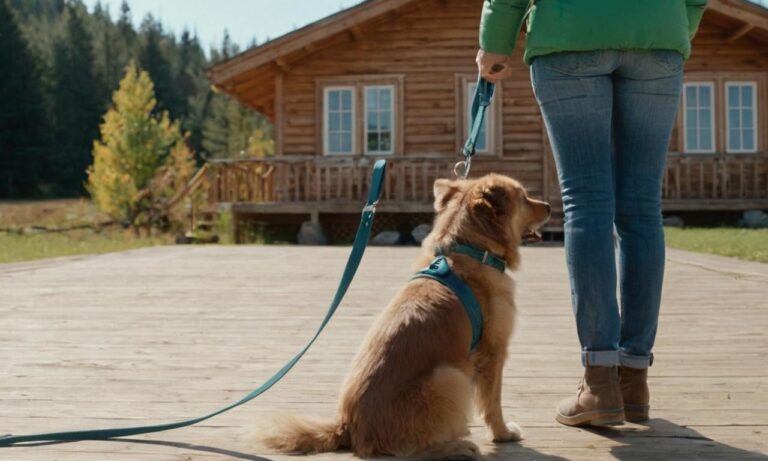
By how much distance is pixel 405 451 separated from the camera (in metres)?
2.19

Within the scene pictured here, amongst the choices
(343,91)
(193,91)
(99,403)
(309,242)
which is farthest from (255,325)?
(193,91)

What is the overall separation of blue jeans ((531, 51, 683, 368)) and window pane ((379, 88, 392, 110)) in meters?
14.4

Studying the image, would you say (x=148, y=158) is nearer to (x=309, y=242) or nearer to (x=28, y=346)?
(x=309, y=242)

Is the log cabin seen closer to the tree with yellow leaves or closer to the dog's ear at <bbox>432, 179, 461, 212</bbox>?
the dog's ear at <bbox>432, 179, 461, 212</bbox>

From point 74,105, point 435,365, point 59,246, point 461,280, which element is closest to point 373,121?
point 59,246

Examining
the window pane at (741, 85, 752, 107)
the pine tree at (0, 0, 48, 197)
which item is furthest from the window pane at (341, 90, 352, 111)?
the pine tree at (0, 0, 48, 197)

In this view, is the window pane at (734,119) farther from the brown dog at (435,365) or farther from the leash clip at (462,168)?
the brown dog at (435,365)

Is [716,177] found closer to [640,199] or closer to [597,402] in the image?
[640,199]

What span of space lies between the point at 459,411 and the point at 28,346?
113 inches

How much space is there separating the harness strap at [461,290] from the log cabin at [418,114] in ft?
43.2

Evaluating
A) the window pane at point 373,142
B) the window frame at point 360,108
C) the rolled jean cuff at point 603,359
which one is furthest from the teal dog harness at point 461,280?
the window pane at point 373,142

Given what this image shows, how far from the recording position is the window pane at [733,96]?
16.7 metres

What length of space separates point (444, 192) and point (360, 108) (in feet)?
46.9

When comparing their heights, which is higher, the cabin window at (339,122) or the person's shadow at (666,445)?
the cabin window at (339,122)
